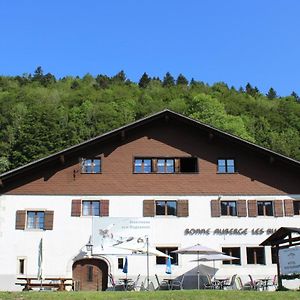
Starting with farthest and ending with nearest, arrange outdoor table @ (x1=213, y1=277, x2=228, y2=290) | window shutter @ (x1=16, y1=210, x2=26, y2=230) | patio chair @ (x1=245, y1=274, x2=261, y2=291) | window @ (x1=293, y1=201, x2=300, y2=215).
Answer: window @ (x1=293, y1=201, x2=300, y2=215) < window shutter @ (x1=16, y1=210, x2=26, y2=230) < patio chair @ (x1=245, y1=274, x2=261, y2=291) < outdoor table @ (x1=213, y1=277, x2=228, y2=290)

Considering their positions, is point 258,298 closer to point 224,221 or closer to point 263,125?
point 224,221

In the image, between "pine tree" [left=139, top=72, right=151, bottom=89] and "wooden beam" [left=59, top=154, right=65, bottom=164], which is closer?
"wooden beam" [left=59, top=154, right=65, bottom=164]

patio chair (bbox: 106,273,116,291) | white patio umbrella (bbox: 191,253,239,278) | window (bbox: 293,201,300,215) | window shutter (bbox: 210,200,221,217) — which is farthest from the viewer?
window (bbox: 293,201,300,215)

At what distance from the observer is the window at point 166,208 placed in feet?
87.7

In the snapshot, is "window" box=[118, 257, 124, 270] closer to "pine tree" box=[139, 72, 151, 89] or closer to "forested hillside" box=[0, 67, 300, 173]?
"forested hillside" box=[0, 67, 300, 173]

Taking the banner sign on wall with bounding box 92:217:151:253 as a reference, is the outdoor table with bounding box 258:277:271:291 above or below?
below

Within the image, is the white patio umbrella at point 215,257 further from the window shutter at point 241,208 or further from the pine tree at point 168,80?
the pine tree at point 168,80

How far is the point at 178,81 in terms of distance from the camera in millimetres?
131500

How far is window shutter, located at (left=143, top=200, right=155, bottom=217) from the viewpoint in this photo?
86.9 feet

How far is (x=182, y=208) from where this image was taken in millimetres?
26625

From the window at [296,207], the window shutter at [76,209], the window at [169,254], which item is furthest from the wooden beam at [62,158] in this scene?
the window at [296,207]

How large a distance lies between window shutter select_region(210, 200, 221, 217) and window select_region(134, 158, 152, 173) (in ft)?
11.7

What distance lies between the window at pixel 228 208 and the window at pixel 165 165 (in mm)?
2231

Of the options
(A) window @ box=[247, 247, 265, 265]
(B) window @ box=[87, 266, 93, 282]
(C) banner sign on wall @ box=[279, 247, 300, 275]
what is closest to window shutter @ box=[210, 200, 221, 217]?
(A) window @ box=[247, 247, 265, 265]
